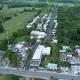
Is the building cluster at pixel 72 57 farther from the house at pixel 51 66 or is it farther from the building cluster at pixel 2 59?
the building cluster at pixel 2 59

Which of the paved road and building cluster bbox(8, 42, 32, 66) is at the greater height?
building cluster bbox(8, 42, 32, 66)

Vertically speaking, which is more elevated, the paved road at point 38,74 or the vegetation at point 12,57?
the vegetation at point 12,57

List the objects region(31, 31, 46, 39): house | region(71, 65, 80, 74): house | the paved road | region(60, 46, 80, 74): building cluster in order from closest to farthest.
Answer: the paved road
region(71, 65, 80, 74): house
region(60, 46, 80, 74): building cluster
region(31, 31, 46, 39): house

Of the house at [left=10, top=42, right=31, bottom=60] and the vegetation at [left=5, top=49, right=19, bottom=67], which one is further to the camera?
the house at [left=10, top=42, right=31, bottom=60]

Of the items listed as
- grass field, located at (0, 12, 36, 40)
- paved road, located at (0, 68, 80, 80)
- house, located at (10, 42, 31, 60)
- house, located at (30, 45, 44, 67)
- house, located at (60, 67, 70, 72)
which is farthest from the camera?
grass field, located at (0, 12, 36, 40)

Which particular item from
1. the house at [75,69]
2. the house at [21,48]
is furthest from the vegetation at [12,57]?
the house at [75,69]

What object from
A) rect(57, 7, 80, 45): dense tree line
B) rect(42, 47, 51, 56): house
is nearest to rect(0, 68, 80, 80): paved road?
rect(42, 47, 51, 56): house

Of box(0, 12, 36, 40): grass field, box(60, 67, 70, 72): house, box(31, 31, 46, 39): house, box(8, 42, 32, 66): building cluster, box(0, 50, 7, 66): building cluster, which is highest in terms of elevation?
box(0, 12, 36, 40): grass field

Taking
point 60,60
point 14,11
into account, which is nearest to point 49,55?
point 60,60

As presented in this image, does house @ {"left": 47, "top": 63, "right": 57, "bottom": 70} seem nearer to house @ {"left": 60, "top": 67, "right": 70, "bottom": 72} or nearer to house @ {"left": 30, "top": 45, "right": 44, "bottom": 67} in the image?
house @ {"left": 60, "top": 67, "right": 70, "bottom": 72}
